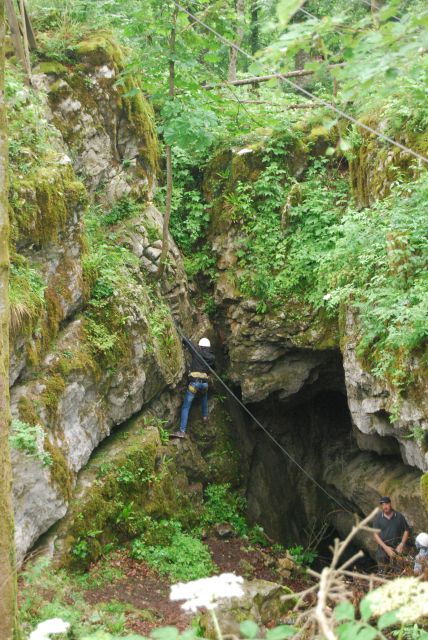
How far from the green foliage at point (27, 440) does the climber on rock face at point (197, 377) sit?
4.11 meters

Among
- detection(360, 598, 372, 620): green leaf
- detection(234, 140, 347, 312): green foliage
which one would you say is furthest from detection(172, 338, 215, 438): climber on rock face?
detection(360, 598, 372, 620): green leaf

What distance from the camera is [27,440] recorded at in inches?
228

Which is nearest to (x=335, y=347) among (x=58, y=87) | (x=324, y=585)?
(x=58, y=87)

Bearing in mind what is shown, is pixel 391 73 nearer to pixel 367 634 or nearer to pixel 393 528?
pixel 367 634

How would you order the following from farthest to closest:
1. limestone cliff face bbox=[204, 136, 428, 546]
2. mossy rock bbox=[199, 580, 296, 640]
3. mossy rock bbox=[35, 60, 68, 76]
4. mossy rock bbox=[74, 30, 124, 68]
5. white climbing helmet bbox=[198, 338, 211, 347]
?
white climbing helmet bbox=[198, 338, 211, 347], mossy rock bbox=[74, 30, 124, 68], mossy rock bbox=[35, 60, 68, 76], limestone cliff face bbox=[204, 136, 428, 546], mossy rock bbox=[199, 580, 296, 640]

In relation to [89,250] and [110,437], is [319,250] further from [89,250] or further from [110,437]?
[110,437]

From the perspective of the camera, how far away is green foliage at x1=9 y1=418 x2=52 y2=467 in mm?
5781

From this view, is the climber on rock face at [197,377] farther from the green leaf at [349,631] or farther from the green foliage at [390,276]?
the green leaf at [349,631]

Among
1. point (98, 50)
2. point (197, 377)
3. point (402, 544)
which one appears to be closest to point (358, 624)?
point (402, 544)

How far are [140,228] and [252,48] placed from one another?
1093cm

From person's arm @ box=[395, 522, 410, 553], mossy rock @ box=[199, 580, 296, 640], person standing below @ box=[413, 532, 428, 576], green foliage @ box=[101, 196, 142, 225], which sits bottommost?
mossy rock @ box=[199, 580, 296, 640]

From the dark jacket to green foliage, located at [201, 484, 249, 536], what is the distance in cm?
239

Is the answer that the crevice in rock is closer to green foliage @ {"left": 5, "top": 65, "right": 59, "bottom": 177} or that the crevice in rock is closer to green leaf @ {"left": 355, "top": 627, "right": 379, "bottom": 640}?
green foliage @ {"left": 5, "top": 65, "right": 59, "bottom": 177}

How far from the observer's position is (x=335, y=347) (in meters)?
10.3
